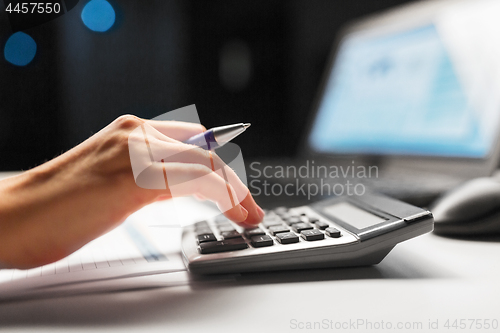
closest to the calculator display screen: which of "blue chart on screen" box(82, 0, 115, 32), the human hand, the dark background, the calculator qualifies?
the calculator

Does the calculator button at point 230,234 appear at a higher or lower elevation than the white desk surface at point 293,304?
higher

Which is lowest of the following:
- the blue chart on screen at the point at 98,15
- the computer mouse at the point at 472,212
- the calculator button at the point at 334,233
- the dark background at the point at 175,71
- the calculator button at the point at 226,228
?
the computer mouse at the point at 472,212

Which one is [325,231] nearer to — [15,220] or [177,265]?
[177,265]

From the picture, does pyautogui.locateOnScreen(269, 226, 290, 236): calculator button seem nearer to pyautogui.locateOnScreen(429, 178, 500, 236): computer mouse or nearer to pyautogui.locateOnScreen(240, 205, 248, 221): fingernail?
pyautogui.locateOnScreen(240, 205, 248, 221): fingernail

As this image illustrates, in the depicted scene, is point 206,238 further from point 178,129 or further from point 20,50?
point 20,50

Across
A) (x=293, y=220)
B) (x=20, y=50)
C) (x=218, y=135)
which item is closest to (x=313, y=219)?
(x=293, y=220)

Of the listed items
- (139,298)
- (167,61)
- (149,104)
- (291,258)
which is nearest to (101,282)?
(139,298)

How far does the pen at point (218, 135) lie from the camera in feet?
1.28

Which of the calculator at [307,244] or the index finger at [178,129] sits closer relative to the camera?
the calculator at [307,244]

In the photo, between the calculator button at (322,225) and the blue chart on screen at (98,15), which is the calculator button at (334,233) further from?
the blue chart on screen at (98,15)

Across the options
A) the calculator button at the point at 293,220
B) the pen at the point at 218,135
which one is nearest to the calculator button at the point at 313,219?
the calculator button at the point at 293,220

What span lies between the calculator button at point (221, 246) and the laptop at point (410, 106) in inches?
11.0

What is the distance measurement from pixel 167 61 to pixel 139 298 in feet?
1.82

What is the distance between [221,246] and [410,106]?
0.58 m
